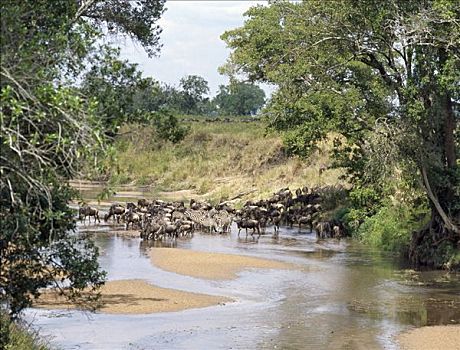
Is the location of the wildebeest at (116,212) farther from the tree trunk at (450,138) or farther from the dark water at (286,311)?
the tree trunk at (450,138)

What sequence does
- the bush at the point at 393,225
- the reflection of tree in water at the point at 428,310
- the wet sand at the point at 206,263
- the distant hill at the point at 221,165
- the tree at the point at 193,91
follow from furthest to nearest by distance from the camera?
the tree at the point at 193,91, the distant hill at the point at 221,165, the bush at the point at 393,225, the wet sand at the point at 206,263, the reflection of tree in water at the point at 428,310

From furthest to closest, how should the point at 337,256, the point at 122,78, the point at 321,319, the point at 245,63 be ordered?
the point at 245,63 → the point at 337,256 → the point at 321,319 → the point at 122,78

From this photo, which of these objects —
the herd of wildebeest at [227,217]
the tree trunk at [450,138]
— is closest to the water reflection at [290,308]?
the herd of wildebeest at [227,217]

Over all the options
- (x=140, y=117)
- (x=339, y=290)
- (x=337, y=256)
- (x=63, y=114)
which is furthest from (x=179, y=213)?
(x=63, y=114)

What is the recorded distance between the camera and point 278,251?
31.8m

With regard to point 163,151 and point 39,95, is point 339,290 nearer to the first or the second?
point 39,95

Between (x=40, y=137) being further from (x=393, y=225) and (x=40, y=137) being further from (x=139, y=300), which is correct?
(x=393, y=225)

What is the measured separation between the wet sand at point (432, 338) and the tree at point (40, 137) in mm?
8213

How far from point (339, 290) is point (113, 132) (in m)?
14.4

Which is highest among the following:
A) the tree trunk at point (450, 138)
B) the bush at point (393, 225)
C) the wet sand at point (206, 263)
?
the tree trunk at point (450, 138)

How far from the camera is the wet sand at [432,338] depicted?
54.5ft

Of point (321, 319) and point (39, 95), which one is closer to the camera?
point (39, 95)

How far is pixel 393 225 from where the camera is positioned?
3266 centimetres

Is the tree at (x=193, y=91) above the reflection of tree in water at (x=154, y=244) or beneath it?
above
